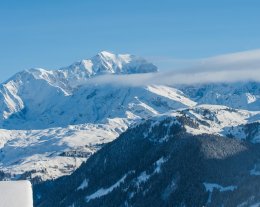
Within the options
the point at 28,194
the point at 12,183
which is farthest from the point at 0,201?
the point at 12,183

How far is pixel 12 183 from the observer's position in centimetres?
4116

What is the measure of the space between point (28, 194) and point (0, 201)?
8.54 ft

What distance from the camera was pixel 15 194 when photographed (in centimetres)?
3653

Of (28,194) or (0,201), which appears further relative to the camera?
(28,194)

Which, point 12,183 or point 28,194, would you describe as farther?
point 12,183

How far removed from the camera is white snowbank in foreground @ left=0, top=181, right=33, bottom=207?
1385 inches

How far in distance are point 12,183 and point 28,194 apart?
13.4ft

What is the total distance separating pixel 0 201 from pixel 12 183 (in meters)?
6.17

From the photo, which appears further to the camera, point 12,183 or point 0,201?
point 12,183

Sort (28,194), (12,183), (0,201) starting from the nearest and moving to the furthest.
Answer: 1. (0,201)
2. (28,194)
3. (12,183)

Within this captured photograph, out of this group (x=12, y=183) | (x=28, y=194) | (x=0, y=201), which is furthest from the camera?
(x=12, y=183)

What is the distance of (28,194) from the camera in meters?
37.4

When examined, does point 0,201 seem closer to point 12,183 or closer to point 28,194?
point 28,194

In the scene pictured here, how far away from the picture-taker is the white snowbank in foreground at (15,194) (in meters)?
35.2
